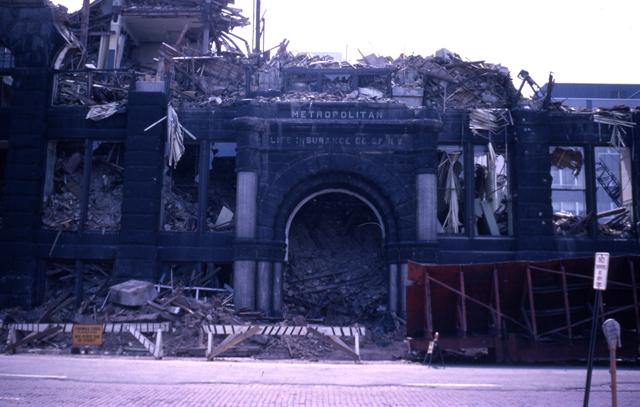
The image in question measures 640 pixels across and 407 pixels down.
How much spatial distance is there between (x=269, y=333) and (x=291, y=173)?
5749 millimetres

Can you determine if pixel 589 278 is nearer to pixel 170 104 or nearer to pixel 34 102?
pixel 170 104

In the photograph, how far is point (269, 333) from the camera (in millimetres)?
18016

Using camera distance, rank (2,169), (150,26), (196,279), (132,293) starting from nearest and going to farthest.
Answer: (132,293)
(196,279)
(2,169)
(150,26)

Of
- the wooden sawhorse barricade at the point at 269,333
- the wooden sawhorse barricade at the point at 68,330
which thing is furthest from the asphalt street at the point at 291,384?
the wooden sawhorse barricade at the point at 68,330

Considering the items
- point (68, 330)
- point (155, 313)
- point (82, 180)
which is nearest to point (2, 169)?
point (82, 180)

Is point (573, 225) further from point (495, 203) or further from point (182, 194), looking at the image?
point (182, 194)

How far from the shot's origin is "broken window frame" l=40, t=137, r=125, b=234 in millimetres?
22219

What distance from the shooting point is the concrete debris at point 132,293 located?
64.8 feet

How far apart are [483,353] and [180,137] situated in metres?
12.1

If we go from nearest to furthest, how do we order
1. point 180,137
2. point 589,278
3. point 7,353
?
point 589,278
point 7,353
point 180,137

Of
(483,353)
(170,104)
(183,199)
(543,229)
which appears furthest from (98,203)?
(543,229)

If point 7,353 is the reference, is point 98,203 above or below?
above

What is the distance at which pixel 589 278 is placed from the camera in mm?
16922

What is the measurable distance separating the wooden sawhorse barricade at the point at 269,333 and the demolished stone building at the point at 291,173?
97.4 inches
